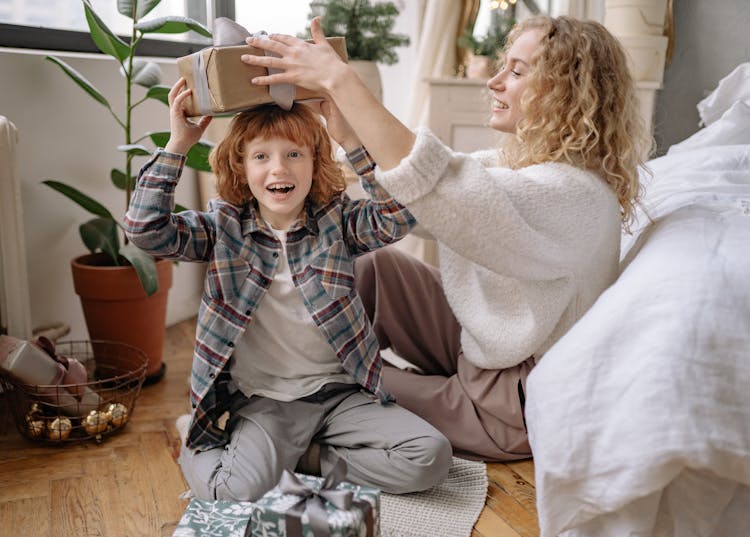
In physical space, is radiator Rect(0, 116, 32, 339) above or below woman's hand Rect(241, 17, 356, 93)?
below

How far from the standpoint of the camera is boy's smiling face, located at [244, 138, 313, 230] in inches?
52.4

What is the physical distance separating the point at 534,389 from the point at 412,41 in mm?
2112

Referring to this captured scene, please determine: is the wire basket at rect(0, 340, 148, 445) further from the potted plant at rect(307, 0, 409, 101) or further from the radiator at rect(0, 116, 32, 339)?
the potted plant at rect(307, 0, 409, 101)

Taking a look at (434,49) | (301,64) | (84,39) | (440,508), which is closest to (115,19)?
(84,39)

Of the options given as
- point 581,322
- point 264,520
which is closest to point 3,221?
point 264,520

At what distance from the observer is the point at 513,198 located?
1234 mm

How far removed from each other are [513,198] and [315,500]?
22.8 inches

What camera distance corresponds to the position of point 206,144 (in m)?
1.88

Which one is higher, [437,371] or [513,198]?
[513,198]

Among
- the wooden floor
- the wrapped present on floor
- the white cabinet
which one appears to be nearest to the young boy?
the wooden floor

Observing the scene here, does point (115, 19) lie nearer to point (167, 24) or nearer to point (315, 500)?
point (167, 24)

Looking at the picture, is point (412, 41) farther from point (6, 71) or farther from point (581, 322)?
point (581, 322)

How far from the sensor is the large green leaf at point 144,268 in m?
1.81

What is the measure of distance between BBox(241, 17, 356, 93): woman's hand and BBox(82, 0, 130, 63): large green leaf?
743mm
